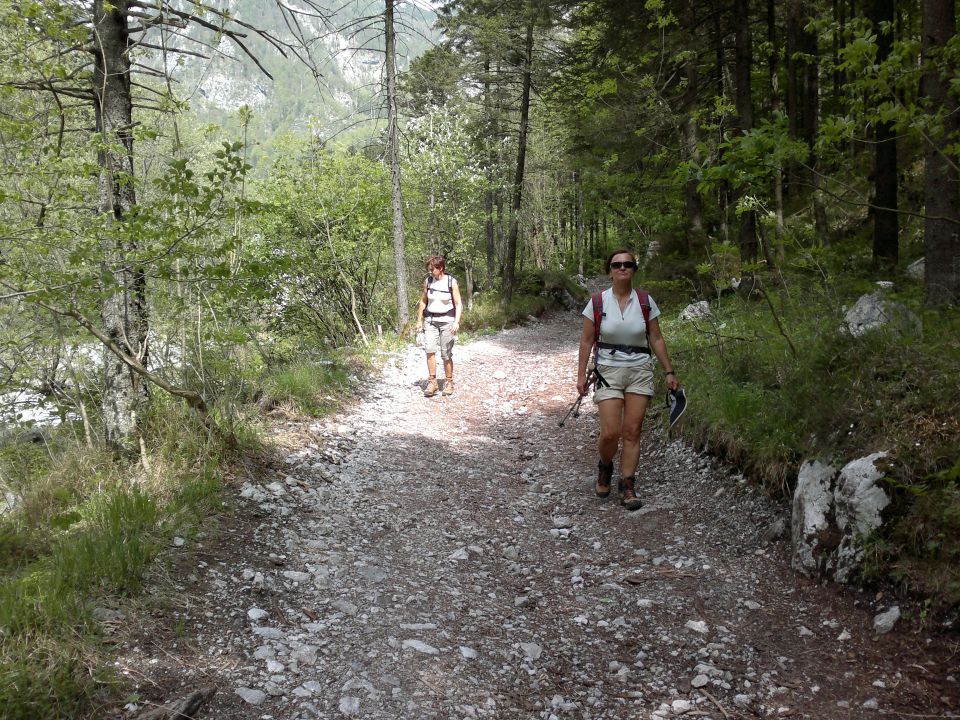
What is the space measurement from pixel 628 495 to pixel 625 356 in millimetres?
1239

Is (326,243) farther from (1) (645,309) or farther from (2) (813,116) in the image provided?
(2) (813,116)

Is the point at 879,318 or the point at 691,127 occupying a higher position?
the point at 691,127

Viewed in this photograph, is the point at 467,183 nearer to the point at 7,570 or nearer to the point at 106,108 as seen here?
the point at 106,108

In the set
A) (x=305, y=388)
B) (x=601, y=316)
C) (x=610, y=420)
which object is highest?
(x=601, y=316)

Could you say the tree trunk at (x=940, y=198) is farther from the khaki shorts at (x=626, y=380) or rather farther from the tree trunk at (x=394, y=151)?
the tree trunk at (x=394, y=151)

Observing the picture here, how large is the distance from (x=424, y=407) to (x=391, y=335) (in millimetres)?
5265

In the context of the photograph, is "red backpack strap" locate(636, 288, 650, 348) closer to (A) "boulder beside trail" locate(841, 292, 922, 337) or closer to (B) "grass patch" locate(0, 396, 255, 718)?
(A) "boulder beside trail" locate(841, 292, 922, 337)

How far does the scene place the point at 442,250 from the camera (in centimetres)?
2097

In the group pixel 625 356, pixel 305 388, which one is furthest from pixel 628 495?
pixel 305 388

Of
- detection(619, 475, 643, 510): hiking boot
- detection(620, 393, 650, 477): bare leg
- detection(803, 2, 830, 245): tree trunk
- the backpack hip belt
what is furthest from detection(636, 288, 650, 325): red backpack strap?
detection(803, 2, 830, 245): tree trunk

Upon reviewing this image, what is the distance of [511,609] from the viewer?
394 centimetres

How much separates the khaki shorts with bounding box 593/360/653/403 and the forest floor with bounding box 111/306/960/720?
1041 millimetres

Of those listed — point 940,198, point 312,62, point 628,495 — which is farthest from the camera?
point 940,198

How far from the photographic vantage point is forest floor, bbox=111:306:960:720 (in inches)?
115
